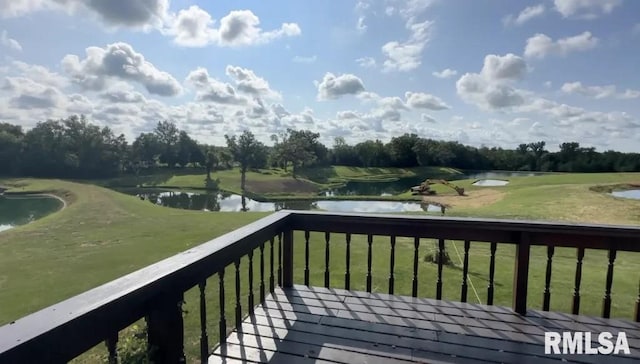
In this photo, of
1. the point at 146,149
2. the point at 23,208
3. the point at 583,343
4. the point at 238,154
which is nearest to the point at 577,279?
the point at 583,343

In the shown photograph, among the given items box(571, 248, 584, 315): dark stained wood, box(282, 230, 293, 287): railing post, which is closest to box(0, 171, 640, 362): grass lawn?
box(282, 230, 293, 287): railing post

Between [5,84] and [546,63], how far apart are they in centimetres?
2150

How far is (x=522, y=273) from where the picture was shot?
7.70 ft

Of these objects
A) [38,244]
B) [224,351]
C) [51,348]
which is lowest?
[38,244]

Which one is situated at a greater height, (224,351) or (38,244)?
(224,351)

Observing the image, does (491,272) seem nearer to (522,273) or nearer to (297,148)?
(522,273)

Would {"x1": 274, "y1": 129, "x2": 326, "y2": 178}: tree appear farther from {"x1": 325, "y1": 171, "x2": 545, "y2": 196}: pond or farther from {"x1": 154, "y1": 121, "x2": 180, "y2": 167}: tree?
{"x1": 154, "y1": 121, "x2": 180, "y2": 167}: tree

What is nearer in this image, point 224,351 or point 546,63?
point 224,351

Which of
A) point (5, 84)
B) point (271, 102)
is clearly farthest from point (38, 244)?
point (271, 102)

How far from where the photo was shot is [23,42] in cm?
889

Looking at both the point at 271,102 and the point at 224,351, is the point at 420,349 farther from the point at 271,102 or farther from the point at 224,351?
the point at 271,102

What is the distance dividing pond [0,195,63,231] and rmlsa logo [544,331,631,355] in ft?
61.3

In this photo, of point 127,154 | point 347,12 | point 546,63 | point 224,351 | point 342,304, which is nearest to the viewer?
point 224,351

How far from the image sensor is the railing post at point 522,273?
7.59 feet
